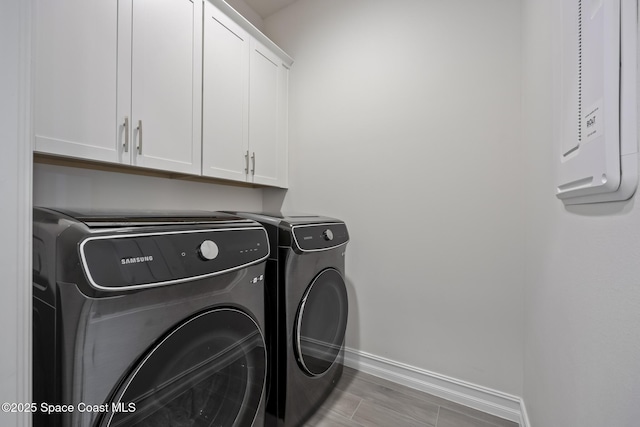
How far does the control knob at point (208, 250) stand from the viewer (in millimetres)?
749

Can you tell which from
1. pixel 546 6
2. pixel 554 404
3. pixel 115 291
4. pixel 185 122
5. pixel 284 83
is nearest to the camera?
pixel 115 291

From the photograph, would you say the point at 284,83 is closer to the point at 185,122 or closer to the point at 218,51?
the point at 218,51

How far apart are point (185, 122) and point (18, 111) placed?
2.64 ft

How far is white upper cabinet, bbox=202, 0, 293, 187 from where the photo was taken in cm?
154

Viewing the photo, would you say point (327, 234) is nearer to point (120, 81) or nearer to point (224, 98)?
point (224, 98)

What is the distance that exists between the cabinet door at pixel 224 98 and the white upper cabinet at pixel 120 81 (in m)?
0.06

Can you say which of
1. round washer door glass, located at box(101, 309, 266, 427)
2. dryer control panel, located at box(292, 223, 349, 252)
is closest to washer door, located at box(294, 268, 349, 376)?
dryer control panel, located at box(292, 223, 349, 252)

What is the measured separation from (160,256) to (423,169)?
1.49 metres

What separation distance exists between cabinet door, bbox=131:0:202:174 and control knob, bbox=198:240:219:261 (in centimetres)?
77

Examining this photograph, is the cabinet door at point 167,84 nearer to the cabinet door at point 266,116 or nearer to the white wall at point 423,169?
the cabinet door at point 266,116

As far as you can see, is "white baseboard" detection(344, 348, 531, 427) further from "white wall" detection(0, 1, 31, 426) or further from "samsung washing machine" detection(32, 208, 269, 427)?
"white wall" detection(0, 1, 31, 426)

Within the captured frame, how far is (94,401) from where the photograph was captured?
57 cm

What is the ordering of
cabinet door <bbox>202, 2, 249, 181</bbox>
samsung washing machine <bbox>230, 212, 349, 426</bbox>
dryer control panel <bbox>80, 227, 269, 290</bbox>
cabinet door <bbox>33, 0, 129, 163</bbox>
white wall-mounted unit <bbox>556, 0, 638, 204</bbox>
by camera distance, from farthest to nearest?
1. cabinet door <bbox>202, 2, 249, 181</bbox>
2. samsung washing machine <bbox>230, 212, 349, 426</bbox>
3. cabinet door <bbox>33, 0, 129, 163</bbox>
4. dryer control panel <bbox>80, 227, 269, 290</bbox>
5. white wall-mounted unit <bbox>556, 0, 638, 204</bbox>

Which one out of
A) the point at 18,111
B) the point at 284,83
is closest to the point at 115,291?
the point at 18,111
